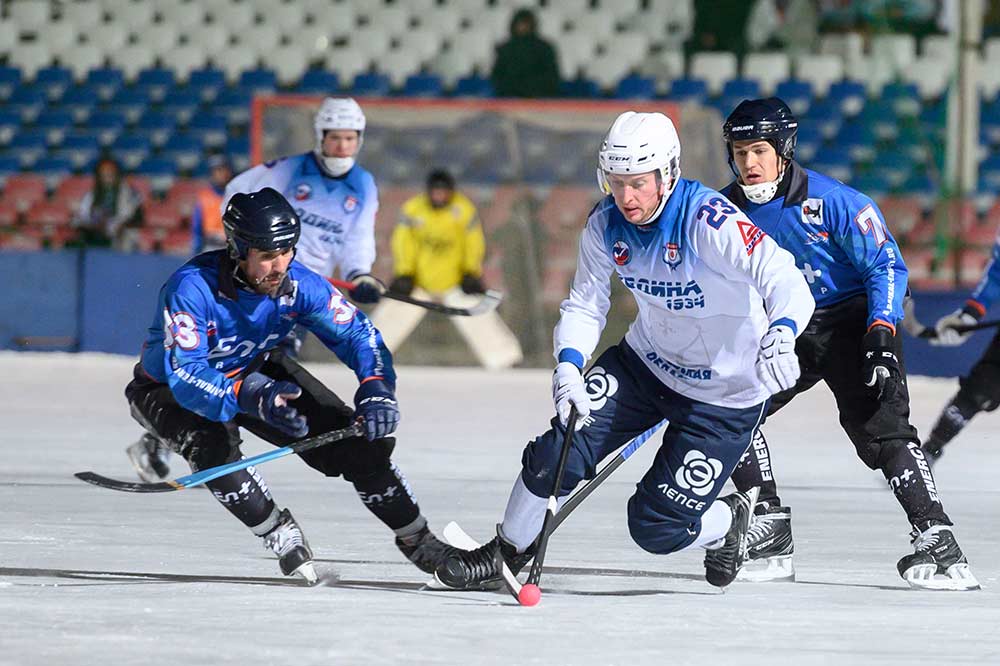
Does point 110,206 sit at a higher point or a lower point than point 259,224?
lower

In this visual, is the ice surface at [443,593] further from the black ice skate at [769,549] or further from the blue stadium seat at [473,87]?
the blue stadium seat at [473,87]

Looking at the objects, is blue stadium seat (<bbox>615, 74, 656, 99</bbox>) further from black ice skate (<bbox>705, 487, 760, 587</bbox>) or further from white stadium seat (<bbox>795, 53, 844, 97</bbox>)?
black ice skate (<bbox>705, 487, 760, 587</bbox>)

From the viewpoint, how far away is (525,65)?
13945 millimetres

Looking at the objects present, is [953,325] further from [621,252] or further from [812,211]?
[621,252]

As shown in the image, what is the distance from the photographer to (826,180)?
17.3 ft

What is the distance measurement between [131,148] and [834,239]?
11242 millimetres

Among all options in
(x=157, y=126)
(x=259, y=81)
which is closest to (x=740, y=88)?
(x=259, y=81)

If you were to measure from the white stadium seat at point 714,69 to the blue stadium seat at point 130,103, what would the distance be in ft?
16.7

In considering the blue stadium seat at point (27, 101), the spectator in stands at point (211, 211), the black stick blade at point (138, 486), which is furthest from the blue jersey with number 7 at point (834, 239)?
the blue stadium seat at point (27, 101)

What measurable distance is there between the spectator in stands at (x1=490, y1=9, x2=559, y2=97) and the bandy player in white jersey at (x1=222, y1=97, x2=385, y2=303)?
5.94m

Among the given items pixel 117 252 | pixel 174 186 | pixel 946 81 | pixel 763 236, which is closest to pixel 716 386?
pixel 763 236

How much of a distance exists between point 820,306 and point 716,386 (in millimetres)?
755

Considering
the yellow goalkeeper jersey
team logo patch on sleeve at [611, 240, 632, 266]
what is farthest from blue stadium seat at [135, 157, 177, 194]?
team logo patch on sleeve at [611, 240, 632, 266]

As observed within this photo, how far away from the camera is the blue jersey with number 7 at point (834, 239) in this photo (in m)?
5.12
